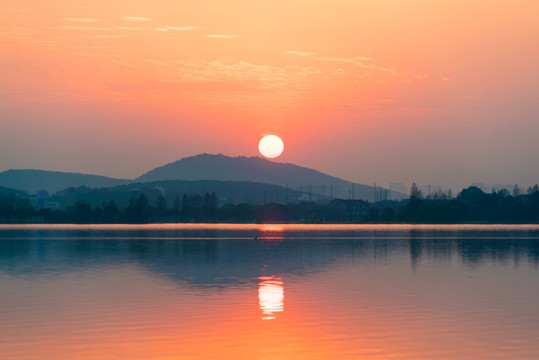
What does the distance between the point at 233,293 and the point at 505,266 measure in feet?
88.6

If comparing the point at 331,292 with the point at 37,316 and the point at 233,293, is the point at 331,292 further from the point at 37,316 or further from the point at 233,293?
the point at 37,316

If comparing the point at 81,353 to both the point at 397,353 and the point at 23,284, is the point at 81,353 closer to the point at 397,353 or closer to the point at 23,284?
the point at 397,353

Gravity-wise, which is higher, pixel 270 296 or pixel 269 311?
pixel 270 296

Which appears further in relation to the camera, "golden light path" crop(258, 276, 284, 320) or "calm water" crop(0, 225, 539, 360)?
"golden light path" crop(258, 276, 284, 320)

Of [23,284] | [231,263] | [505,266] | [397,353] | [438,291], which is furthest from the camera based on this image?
[231,263]

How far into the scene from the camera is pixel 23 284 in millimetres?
41656

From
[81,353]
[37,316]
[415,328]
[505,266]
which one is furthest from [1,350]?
[505,266]

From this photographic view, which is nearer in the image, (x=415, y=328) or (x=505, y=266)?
(x=415, y=328)

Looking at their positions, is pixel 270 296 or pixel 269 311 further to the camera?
pixel 270 296

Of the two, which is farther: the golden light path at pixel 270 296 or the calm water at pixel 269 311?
the golden light path at pixel 270 296

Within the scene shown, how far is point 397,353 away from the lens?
21.6 m

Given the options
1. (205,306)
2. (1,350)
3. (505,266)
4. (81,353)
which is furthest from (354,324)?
(505,266)

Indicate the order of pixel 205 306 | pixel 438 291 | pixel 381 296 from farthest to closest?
pixel 438 291
pixel 381 296
pixel 205 306

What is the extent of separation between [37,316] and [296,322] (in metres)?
10.6
